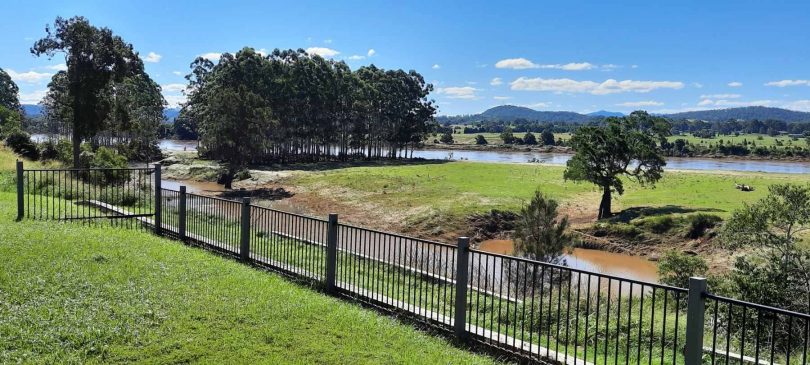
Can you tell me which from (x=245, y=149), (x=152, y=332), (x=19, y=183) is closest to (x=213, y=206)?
(x=19, y=183)

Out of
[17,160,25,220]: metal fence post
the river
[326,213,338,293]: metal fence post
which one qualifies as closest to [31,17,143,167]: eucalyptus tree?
[17,160,25,220]: metal fence post

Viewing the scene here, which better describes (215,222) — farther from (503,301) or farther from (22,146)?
(22,146)

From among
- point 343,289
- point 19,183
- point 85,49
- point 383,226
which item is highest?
point 85,49

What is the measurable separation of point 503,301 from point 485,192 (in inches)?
1143

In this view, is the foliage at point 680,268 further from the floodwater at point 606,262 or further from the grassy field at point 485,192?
the grassy field at point 485,192

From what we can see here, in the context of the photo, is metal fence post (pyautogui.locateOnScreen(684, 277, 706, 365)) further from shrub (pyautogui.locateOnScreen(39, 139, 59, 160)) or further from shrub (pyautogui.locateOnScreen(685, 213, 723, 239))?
shrub (pyautogui.locateOnScreen(39, 139, 59, 160))

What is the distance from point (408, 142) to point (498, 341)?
78.8m

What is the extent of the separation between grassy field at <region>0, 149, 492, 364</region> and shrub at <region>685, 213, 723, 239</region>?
25089mm

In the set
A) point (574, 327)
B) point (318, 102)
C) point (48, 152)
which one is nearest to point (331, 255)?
point (574, 327)

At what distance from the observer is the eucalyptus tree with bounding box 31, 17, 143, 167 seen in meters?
35.5

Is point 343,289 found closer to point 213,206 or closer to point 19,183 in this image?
point 213,206

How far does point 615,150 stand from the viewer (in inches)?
1356

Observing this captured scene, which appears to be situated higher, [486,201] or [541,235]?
[541,235]

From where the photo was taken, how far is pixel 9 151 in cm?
3203
